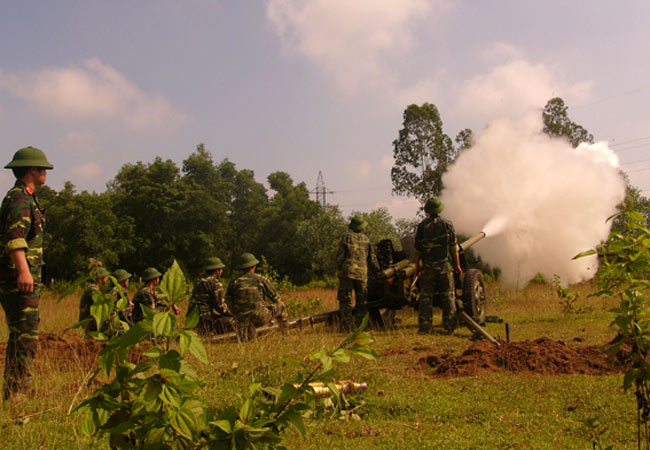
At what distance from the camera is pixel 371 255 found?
1019 centimetres

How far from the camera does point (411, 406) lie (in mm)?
4559

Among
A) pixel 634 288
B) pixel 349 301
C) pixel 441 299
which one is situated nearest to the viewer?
pixel 634 288

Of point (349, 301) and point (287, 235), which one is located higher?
point (287, 235)

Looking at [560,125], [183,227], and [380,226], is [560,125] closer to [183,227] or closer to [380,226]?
[380,226]

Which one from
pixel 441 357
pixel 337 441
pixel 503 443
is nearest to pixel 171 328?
pixel 337 441

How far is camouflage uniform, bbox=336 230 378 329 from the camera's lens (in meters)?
9.78

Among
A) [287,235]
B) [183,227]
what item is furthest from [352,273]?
[287,235]

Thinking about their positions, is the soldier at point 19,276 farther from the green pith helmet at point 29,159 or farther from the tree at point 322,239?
the tree at point 322,239

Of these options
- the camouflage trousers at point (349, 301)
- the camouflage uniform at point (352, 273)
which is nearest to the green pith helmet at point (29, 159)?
the camouflage uniform at point (352, 273)

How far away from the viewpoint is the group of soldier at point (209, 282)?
15.5 ft

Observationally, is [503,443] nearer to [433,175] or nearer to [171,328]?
[171,328]

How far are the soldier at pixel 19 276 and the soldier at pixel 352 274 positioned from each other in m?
5.73

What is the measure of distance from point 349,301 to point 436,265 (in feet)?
5.69

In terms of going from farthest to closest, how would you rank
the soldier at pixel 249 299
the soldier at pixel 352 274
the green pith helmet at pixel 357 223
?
the green pith helmet at pixel 357 223, the soldier at pixel 352 274, the soldier at pixel 249 299
